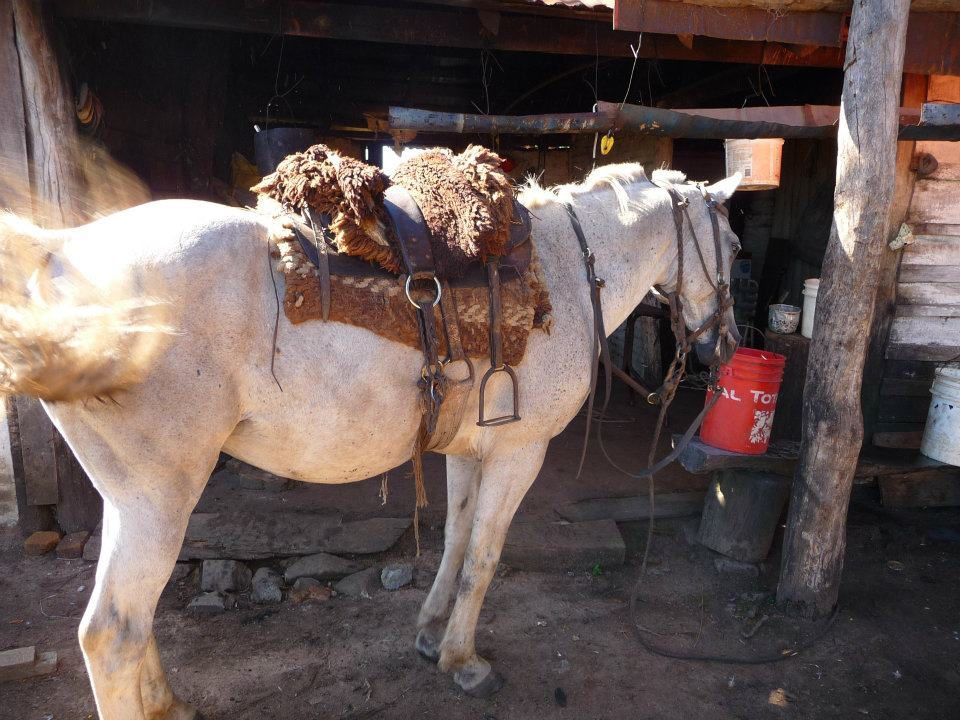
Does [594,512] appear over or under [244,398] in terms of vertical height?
under

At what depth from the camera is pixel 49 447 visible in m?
4.00

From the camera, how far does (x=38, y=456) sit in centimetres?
400

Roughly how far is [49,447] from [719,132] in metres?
4.61

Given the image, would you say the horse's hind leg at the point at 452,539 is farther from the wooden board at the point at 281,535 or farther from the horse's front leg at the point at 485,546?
the wooden board at the point at 281,535

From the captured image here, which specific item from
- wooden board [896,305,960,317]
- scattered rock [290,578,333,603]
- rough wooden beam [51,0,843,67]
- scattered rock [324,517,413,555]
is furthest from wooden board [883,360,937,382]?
scattered rock [290,578,333,603]

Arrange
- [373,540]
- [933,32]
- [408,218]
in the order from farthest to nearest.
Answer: [373,540] < [933,32] < [408,218]

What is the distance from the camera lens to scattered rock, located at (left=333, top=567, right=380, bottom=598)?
3.69m

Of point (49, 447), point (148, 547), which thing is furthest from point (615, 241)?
point (49, 447)

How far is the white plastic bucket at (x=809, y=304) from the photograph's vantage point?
4285 mm

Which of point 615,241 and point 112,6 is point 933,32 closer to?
point 615,241

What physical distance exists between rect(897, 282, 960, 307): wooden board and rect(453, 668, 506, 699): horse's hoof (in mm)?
3896

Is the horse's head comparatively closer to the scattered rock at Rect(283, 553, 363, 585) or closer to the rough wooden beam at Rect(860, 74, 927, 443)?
the rough wooden beam at Rect(860, 74, 927, 443)

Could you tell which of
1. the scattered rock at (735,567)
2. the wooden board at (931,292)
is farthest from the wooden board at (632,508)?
the wooden board at (931,292)

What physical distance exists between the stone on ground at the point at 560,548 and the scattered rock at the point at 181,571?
193 centimetres
